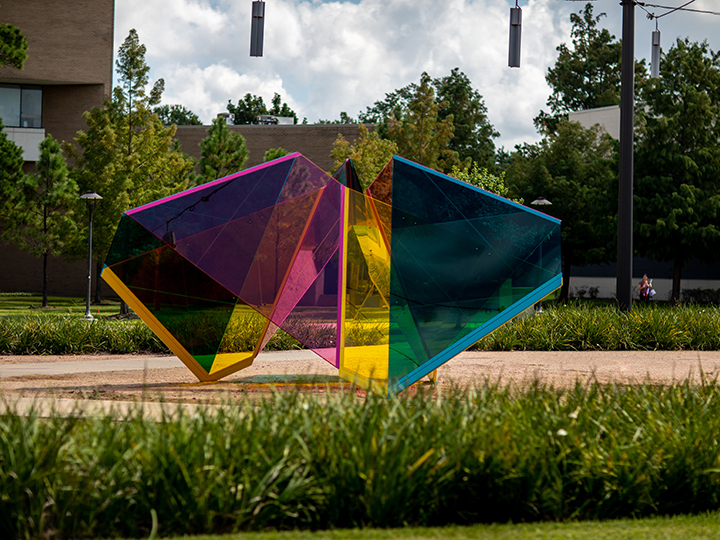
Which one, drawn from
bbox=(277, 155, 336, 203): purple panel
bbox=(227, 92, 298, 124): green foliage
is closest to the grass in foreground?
bbox=(277, 155, 336, 203): purple panel

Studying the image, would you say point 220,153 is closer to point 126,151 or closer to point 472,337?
point 126,151

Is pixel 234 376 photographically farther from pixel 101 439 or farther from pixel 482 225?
pixel 101 439

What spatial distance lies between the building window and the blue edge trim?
116ft

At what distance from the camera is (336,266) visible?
9.58m

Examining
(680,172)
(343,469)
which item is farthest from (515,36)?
(680,172)

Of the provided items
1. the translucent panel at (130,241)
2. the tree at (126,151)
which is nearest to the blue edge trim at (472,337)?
the translucent panel at (130,241)

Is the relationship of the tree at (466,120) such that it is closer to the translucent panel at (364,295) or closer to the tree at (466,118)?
the tree at (466,118)

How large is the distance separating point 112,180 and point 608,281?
1144 inches

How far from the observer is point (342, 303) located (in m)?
8.60

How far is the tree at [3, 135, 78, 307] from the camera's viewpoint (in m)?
30.0

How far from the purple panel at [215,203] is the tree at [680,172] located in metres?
23.9

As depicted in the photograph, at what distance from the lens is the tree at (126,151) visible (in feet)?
78.4

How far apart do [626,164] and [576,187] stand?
72.3 feet

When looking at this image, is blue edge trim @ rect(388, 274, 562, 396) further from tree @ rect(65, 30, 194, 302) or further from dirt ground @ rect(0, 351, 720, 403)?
tree @ rect(65, 30, 194, 302)
